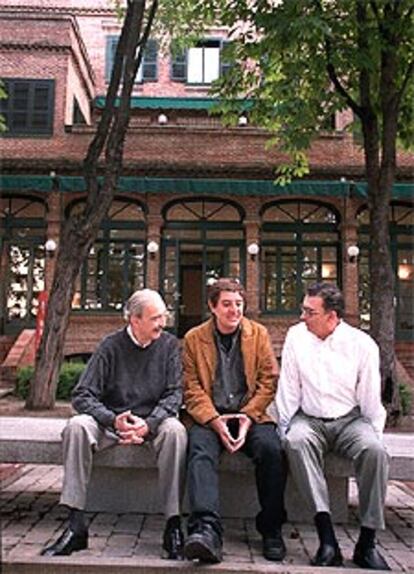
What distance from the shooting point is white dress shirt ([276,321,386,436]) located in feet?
12.8

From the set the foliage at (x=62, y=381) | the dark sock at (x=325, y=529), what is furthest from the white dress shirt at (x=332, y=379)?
the foliage at (x=62, y=381)

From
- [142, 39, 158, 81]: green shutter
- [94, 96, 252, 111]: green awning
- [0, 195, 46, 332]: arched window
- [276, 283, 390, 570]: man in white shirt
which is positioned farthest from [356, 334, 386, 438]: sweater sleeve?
[142, 39, 158, 81]: green shutter

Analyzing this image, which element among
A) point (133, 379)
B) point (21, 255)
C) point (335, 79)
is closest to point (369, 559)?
point (133, 379)

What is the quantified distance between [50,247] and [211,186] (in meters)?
4.61

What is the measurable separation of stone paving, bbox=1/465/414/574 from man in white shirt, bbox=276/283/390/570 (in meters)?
0.40

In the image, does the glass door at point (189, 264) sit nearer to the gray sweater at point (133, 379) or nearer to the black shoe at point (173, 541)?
the gray sweater at point (133, 379)

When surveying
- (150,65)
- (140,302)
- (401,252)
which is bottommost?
(140,302)

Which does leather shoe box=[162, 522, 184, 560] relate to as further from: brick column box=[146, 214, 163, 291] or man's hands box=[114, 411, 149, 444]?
brick column box=[146, 214, 163, 291]

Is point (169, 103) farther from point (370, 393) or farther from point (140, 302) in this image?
point (370, 393)

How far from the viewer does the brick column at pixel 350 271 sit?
18281 mm

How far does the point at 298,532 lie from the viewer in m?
4.17

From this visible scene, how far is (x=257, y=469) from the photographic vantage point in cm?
370

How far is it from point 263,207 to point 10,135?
24.8 feet

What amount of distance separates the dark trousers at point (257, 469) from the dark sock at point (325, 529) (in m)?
0.22
